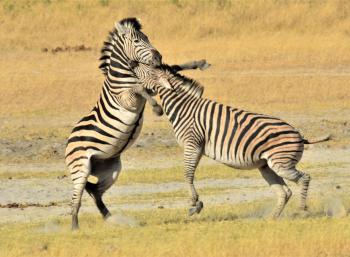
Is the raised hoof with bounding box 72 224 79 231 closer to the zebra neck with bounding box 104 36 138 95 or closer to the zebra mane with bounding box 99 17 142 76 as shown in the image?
the zebra neck with bounding box 104 36 138 95

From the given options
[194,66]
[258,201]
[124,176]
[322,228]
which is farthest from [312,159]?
[322,228]

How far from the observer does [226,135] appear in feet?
45.3

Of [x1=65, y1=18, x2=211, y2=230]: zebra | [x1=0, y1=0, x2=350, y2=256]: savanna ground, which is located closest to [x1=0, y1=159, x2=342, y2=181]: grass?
[x1=0, y1=0, x2=350, y2=256]: savanna ground

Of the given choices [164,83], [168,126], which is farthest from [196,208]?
[168,126]

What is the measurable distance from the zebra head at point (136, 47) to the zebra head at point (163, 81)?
80mm

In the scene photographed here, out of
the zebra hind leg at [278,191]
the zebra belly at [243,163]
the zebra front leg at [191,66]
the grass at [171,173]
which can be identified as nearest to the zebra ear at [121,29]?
the zebra front leg at [191,66]

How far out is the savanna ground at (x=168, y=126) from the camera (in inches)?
488

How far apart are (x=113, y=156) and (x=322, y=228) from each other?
256cm

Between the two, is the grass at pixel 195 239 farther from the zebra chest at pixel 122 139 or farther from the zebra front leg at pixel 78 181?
the zebra chest at pixel 122 139

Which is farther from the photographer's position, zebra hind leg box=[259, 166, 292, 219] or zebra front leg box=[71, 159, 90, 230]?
zebra hind leg box=[259, 166, 292, 219]

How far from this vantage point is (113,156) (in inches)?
539

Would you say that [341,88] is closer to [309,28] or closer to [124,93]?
[309,28]

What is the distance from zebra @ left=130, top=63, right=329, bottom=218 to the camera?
43.7 ft

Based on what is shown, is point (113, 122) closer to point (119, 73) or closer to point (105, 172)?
point (119, 73)
